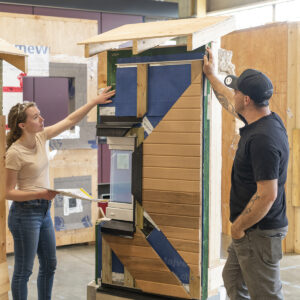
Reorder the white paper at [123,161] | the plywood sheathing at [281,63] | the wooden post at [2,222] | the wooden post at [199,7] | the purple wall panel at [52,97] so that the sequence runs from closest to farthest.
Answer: the wooden post at [2,222], the white paper at [123,161], the plywood sheathing at [281,63], the purple wall panel at [52,97], the wooden post at [199,7]

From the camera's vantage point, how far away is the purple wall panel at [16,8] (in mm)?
5675

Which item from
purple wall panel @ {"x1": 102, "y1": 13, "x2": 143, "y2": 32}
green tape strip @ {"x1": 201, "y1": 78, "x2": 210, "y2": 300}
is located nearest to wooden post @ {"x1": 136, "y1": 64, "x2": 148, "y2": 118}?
green tape strip @ {"x1": 201, "y1": 78, "x2": 210, "y2": 300}

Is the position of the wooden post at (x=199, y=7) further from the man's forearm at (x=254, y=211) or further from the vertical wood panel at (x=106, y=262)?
the man's forearm at (x=254, y=211)

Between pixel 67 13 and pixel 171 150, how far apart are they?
3.25m

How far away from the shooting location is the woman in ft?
11.5

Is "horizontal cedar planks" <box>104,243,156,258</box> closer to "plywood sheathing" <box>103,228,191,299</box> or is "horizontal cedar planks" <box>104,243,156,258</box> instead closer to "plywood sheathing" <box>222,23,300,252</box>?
"plywood sheathing" <box>103,228,191,299</box>

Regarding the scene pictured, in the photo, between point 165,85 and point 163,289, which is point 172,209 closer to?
point 163,289

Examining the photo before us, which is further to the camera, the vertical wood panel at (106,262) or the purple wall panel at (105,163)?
the purple wall panel at (105,163)

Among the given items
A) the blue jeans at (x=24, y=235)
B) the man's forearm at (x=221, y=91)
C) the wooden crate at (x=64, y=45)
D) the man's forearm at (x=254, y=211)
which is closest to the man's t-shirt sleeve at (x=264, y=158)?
the man's forearm at (x=254, y=211)

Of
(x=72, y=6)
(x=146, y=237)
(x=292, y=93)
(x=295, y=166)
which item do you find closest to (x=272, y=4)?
(x=292, y=93)

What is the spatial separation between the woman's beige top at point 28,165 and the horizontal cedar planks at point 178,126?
2.89 ft

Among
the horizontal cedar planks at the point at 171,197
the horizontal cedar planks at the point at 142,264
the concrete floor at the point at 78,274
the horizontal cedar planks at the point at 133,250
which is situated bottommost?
the concrete floor at the point at 78,274

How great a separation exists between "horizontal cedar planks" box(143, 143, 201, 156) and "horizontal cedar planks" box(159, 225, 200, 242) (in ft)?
1.69

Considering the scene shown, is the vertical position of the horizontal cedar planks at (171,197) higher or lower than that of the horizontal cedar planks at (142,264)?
higher
